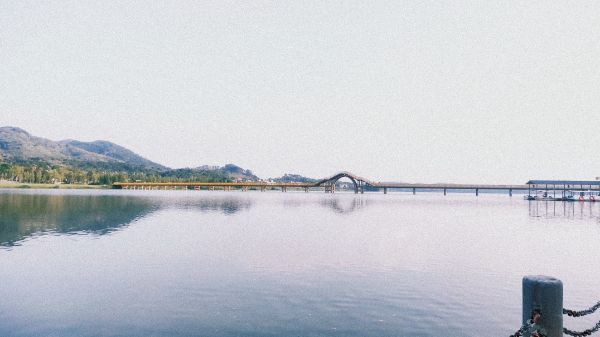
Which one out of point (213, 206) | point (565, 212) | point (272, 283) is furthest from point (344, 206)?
point (272, 283)

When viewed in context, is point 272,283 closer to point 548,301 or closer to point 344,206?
point 548,301

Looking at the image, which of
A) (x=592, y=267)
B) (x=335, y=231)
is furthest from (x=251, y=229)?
(x=592, y=267)

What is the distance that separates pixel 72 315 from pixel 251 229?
35.6 m

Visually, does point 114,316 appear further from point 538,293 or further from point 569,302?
point 569,302

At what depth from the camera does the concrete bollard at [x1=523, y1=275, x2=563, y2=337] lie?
32.9 feet

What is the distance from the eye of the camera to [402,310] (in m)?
19.2

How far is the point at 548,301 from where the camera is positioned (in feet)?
33.1

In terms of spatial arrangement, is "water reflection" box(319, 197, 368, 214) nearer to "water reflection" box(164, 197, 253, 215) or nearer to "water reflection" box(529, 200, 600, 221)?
"water reflection" box(164, 197, 253, 215)

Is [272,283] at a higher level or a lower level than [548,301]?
lower

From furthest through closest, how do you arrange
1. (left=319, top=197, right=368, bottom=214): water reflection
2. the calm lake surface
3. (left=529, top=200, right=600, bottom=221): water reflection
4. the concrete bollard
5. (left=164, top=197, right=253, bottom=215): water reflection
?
(left=319, top=197, right=368, bottom=214): water reflection < (left=164, top=197, right=253, bottom=215): water reflection < (left=529, top=200, right=600, bottom=221): water reflection < the calm lake surface < the concrete bollard

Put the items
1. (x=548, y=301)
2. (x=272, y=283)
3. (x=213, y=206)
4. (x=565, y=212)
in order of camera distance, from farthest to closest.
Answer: (x=213, y=206) → (x=565, y=212) → (x=272, y=283) → (x=548, y=301)

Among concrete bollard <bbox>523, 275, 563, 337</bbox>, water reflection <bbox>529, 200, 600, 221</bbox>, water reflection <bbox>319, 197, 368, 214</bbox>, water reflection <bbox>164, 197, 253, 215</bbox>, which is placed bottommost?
water reflection <bbox>164, 197, 253, 215</bbox>

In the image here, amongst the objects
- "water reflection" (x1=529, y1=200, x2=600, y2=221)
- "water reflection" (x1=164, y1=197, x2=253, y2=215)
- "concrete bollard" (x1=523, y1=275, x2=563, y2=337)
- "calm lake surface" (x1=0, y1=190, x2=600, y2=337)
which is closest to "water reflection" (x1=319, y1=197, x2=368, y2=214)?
"water reflection" (x1=164, y1=197, x2=253, y2=215)

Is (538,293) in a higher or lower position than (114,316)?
higher
